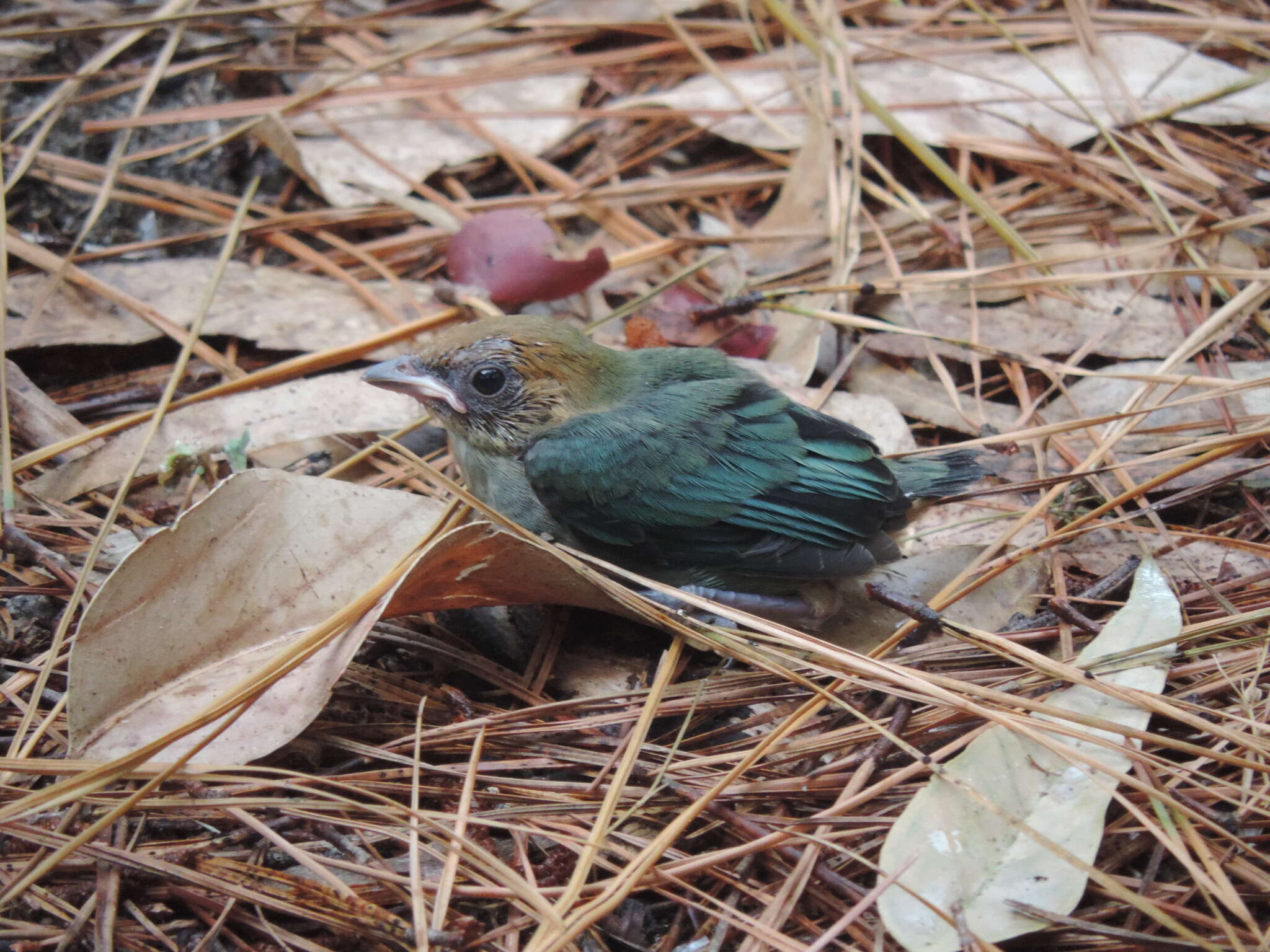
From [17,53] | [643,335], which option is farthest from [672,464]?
[17,53]

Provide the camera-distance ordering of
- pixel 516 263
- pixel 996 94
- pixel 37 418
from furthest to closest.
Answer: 1. pixel 996 94
2. pixel 516 263
3. pixel 37 418

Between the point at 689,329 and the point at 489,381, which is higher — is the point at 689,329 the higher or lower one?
the lower one

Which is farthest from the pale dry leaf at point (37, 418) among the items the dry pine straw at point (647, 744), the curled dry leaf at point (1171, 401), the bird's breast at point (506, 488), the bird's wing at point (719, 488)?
the curled dry leaf at point (1171, 401)

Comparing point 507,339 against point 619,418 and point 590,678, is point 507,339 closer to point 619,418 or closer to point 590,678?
point 619,418

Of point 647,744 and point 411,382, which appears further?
point 411,382

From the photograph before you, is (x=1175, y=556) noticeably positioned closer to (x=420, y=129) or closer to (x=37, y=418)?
(x=420, y=129)

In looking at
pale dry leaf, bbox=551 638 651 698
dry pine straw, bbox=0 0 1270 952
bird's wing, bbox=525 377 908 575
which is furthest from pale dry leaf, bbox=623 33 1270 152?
pale dry leaf, bbox=551 638 651 698
